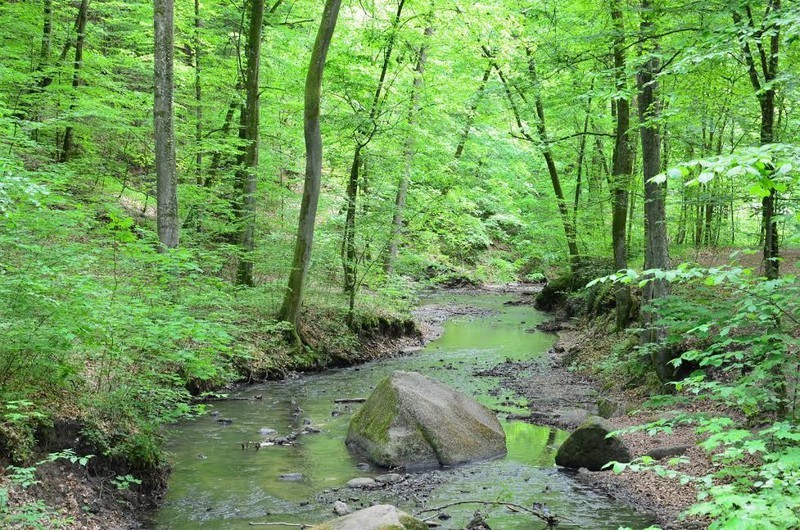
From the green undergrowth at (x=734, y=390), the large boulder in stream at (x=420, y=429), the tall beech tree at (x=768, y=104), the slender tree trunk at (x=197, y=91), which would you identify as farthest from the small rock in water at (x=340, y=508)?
the slender tree trunk at (x=197, y=91)

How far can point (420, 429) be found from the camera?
8414 mm

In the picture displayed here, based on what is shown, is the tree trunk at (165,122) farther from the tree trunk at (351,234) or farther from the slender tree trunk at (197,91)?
the tree trunk at (351,234)

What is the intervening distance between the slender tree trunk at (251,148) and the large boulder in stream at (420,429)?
6046 mm

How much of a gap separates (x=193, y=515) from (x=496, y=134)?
19.8 m

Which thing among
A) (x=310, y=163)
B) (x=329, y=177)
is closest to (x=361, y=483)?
(x=310, y=163)

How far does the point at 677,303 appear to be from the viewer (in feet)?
23.6

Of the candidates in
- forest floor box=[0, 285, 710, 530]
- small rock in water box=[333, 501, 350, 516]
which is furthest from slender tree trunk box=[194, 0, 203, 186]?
small rock in water box=[333, 501, 350, 516]

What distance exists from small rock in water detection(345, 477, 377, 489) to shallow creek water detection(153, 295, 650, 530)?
0.13 m

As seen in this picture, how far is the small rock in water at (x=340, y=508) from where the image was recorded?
20.9 feet

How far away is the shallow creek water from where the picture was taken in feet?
20.8

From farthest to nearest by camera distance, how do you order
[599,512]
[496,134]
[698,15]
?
[496,134] < [698,15] < [599,512]

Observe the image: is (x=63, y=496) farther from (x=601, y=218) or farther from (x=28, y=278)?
(x=601, y=218)

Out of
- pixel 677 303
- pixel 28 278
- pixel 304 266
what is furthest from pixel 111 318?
pixel 304 266

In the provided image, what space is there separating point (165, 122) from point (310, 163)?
3.36 m
